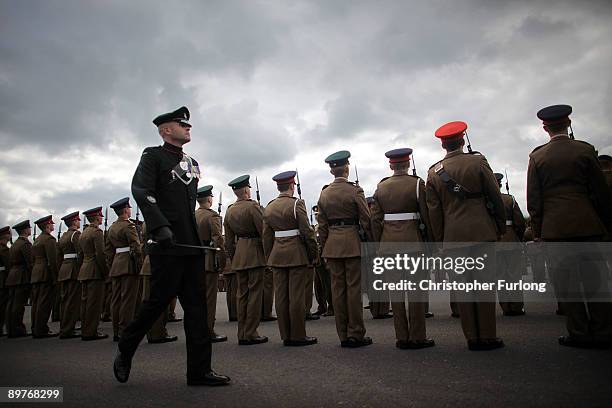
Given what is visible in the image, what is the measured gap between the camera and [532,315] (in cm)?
688

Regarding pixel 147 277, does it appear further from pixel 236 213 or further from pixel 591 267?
pixel 591 267

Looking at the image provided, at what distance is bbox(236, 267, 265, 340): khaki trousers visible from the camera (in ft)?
20.3

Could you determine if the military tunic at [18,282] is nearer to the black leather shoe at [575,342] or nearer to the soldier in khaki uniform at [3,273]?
the soldier in khaki uniform at [3,273]

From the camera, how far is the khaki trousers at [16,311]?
902 centimetres

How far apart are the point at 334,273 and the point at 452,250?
158 centimetres

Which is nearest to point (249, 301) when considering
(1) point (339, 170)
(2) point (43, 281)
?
(1) point (339, 170)

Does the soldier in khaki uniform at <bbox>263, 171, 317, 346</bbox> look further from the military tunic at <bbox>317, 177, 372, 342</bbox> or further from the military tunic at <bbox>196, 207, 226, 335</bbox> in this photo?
the military tunic at <bbox>196, 207, 226, 335</bbox>

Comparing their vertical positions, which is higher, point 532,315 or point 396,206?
point 396,206

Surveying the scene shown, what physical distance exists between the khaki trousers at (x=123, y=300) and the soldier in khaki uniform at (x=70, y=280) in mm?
1325

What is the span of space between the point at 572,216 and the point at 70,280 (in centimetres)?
852

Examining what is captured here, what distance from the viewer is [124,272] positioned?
7246 millimetres

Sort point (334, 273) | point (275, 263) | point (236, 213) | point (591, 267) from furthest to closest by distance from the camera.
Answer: point (236, 213) < point (275, 263) < point (334, 273) < point (591, 267)

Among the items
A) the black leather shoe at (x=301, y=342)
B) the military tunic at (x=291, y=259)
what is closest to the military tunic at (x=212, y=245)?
the military tunic at (x=291, y=259)

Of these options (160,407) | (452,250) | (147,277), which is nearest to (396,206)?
(452,250)
